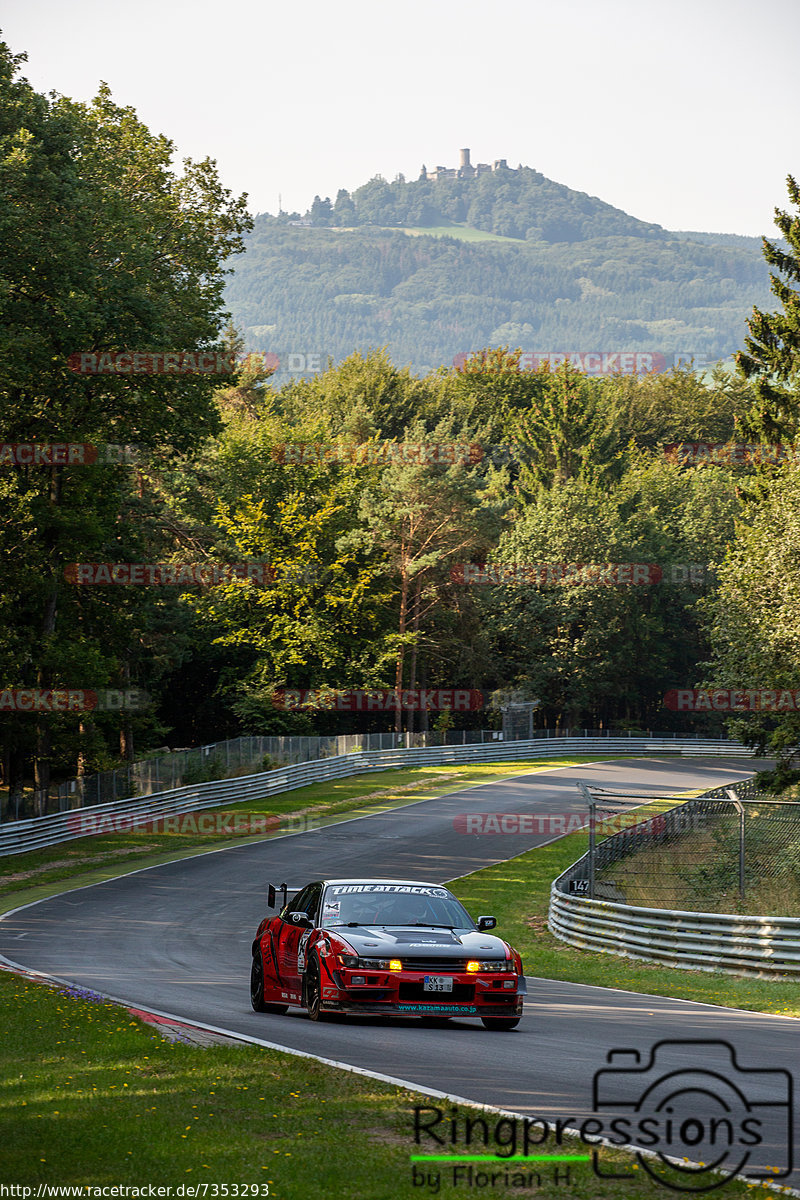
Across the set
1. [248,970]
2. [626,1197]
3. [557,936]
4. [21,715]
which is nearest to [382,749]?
[21,715]

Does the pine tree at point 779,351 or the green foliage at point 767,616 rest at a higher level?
the pine tree at point 779,351

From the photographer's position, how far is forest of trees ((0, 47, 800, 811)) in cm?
3528

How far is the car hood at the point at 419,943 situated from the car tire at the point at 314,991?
37 cm

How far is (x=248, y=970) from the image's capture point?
18594 millimetres

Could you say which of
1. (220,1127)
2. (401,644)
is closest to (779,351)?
(401,644)

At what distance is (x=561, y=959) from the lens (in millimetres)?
21141

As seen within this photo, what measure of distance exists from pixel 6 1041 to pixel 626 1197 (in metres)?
6.90

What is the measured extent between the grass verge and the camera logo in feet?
67.4
